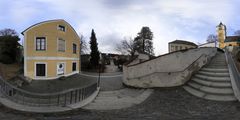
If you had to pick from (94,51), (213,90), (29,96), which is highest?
(94,51)

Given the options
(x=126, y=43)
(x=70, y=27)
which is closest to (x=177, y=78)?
(x=70, y=27)

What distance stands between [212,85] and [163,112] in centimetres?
358

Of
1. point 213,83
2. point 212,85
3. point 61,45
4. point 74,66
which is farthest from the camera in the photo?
point 74,66

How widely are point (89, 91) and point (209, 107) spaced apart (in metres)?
6.23

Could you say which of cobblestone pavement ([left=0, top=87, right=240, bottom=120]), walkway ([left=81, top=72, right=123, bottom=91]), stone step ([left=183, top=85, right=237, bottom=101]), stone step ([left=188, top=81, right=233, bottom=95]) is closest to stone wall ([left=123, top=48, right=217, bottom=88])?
walkway ([left=81, top=72, right=123, bottom=91])

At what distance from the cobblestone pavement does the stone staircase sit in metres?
0.57

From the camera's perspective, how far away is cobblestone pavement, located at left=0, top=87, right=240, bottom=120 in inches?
243

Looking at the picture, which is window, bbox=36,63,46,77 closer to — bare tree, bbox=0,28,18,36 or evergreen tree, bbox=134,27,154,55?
bare tree, bbox=0,28,18,36

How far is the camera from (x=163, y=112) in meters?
6.95

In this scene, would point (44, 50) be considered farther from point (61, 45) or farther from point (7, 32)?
point (7, 32)

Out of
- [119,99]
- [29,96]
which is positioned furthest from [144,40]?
[29,96]

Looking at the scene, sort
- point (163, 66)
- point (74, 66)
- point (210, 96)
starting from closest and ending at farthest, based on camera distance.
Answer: point (210, 96)
point (163, 66)
point (74, 66)

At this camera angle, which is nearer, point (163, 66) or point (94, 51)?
point (163, 66)

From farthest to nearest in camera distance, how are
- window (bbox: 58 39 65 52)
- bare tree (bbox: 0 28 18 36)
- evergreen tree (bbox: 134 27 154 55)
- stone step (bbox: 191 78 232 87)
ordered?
evergreen tree (bbox: 134 27 154 55) → bare tree (bbox: 0 28 18 36) → window (bbox: 58 39 65 52) → stone step (bbox: 191 78 232 87)
